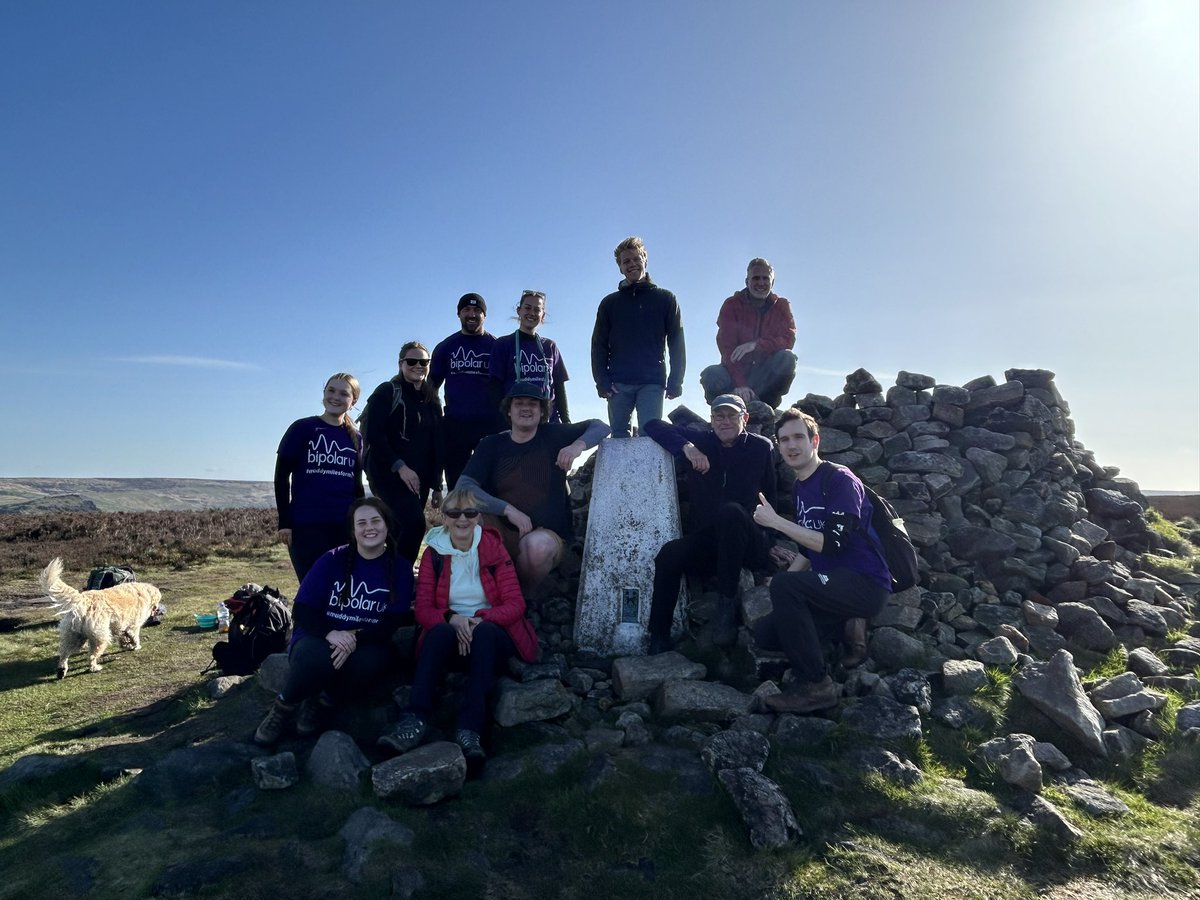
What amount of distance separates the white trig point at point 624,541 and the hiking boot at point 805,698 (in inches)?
59.6

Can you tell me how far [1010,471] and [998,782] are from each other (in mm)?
5368

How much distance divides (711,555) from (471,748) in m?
2.66

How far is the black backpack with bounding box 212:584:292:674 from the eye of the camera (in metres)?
7.02

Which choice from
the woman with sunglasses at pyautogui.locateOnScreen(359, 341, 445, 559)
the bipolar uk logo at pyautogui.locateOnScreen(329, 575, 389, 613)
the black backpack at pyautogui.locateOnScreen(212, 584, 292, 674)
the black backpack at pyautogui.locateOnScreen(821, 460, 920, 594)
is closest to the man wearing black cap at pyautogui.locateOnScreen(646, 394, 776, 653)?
the black backpack at pyautogui.locateOnScreen(821, 460, 920, 594)

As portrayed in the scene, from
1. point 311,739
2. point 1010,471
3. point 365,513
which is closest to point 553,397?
point 365,513

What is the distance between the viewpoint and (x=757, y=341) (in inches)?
352

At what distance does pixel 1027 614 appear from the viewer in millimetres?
6633

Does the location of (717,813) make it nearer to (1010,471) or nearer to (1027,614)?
(1027,614)

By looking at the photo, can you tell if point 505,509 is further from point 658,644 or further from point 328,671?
point 328,671

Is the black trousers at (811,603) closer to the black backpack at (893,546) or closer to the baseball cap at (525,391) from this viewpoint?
the black backpack at (893,546)

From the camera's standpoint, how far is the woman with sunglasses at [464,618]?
15.7 ft

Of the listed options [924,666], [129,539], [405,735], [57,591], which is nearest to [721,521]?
[924,666]

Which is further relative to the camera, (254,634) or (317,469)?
(254,634)

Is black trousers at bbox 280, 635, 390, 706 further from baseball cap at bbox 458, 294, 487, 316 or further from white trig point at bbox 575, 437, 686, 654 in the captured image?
baseball cap at bbox 458, 294, 487, 316
